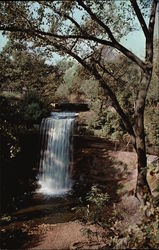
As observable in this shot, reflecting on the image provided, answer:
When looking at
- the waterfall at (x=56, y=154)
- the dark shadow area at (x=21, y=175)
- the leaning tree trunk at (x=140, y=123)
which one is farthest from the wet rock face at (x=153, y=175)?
the dark shadow area at (x=21, y=175)

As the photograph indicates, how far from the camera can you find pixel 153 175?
22.6ft

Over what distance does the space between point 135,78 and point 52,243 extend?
1462 cm

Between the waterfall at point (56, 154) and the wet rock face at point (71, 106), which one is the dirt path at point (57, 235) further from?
the wet rock face at point (71, 106)

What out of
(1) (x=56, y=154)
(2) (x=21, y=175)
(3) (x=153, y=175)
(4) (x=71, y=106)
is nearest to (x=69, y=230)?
(3) (x=153, y=175)

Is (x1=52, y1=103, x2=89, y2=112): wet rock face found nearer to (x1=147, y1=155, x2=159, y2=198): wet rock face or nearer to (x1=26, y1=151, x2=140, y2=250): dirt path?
(x1=147, y1=155, x2=159, y2=198): wet rock face

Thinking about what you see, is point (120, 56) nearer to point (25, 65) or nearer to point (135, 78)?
point (135, 78)

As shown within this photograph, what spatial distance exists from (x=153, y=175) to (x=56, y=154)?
11.1 m

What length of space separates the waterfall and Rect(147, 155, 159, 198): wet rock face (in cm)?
500

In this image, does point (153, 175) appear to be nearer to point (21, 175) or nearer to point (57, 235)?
point (57, 235)

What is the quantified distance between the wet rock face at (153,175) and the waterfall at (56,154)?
5.00 meters

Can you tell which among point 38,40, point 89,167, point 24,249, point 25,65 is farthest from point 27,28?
point 25,65

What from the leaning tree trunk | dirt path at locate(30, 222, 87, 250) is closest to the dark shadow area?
dirt path at locate(30, 222, 87, 250)

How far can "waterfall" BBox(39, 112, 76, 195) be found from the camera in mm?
16734

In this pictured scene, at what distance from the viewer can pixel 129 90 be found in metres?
19.5
